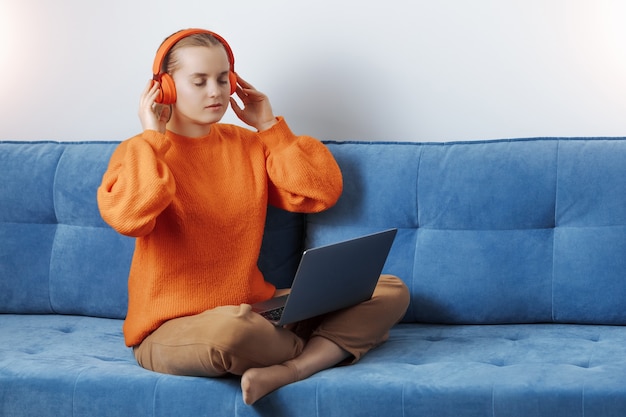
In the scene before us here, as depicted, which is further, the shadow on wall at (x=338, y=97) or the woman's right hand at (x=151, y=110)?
the shadow on wall at (x=338, y=97)

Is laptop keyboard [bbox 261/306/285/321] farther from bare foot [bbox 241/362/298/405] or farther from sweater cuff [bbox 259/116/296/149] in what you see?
sweater cuff [bbox 259/116/296/149]

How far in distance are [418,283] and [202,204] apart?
1.90 ft

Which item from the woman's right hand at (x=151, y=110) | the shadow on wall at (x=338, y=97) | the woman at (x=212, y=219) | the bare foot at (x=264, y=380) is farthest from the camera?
the shadow on wall at (x=338, y=97)

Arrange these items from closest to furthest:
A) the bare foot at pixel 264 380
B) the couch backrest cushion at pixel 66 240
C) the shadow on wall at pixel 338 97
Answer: the bare foot at pixel 264 380 → the couch backrest cushion at pixel 66 240 → the shadow on wall at pixel 338 97

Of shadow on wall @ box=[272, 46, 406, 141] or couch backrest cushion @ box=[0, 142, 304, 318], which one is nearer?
couch backrest cushion @ box=[0, 142, 304, 318]

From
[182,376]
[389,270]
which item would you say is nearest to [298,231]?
[389,270]

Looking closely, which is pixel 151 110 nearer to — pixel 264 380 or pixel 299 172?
pixel 299 172

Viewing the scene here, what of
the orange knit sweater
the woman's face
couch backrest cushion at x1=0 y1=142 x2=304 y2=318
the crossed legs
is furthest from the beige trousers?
the woman's face

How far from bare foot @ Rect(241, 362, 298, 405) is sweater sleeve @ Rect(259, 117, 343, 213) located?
0.56 metres

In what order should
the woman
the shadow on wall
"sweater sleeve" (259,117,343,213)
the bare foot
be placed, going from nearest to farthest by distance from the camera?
the bare foot < the woman < "sweater sleeve" (259,117,343,213) < the shadow on wall

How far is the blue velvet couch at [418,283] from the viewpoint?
1.89 m

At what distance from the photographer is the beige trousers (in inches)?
76.4

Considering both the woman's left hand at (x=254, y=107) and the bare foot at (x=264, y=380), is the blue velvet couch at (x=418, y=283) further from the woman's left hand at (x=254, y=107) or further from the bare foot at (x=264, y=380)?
the woman's left hand at (x=254, y=107)

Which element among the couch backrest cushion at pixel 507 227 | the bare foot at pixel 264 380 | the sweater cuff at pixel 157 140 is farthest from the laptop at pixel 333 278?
the sweater cuff at pixel 157 140
